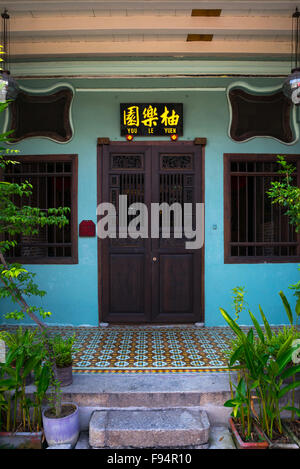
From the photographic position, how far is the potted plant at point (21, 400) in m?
2.51

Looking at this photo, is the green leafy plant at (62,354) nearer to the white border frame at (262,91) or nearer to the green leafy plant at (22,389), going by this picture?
the green leafy plant at (22,389)

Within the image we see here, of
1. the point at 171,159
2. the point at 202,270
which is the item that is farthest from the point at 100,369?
the point at 171,159

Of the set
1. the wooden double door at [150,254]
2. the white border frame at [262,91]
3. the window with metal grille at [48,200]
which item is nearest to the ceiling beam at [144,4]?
the white border frame at [262,91]

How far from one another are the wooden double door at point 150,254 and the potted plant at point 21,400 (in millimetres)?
1991

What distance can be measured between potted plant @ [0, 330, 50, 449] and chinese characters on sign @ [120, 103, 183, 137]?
307cm

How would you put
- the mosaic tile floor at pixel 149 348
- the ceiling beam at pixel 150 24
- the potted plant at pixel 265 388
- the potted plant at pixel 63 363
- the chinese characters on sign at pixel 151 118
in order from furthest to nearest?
the chinese characters on sign at pixel 151 118 → the ceiling beam at pixel 150 24 → the mosaic tile floor at pixel 149 348 → the potted plant at pixel 63 363 → the potted plant at pixel 265 388

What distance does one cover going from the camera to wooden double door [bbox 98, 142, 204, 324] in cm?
465

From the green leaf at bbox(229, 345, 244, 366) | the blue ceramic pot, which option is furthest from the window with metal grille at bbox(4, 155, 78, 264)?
the green leaf at bbox(229, 345, 244, 366)

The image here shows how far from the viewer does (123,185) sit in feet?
15.4

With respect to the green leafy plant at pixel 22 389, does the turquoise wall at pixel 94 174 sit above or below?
above

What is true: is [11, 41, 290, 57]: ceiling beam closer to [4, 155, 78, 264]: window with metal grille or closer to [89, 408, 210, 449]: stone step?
[4, 155, 78, 264]: window with metal grille

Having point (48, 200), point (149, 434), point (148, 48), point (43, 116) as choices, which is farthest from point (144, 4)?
point (149, 434)

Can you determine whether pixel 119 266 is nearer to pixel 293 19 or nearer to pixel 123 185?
pixel 123 185
